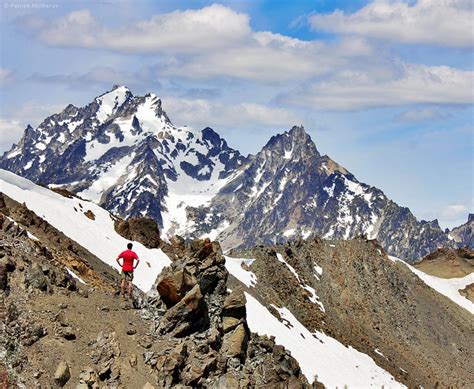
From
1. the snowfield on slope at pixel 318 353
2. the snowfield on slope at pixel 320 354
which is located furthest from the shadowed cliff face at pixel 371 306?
the snowfield on slope at pixel 320 354

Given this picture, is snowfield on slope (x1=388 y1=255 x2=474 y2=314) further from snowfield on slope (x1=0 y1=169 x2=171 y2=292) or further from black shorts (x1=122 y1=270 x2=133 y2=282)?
black shorts (x1=122 y1=270 x2=133 y2=282)

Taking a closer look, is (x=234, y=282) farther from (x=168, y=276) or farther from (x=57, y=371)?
(x=57, y=371)

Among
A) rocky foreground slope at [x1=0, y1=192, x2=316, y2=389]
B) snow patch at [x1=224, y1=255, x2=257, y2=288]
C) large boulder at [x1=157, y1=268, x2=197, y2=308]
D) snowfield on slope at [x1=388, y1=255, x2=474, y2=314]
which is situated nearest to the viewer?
rocky foreground slope at [x1=0, y1=192, x2=316, y2=389]

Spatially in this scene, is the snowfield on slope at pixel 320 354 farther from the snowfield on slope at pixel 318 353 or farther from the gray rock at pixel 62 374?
the gray rock at pixel 62 374

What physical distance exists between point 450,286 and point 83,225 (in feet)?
303

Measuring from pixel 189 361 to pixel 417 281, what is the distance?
98.8 m

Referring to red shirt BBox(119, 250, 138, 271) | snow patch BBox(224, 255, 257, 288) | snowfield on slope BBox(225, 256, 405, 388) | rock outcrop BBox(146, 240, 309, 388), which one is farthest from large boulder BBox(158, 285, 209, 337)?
snow patch BBox(224, 255, 257, 288)

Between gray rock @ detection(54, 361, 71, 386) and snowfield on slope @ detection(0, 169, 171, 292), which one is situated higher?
snowfield on slope @ detection(0, 169, 171, 292)

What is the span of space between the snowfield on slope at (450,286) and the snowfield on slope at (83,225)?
6926 cm

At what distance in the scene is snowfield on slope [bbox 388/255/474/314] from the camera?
426ft

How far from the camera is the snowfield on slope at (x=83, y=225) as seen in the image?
62250 millimetres

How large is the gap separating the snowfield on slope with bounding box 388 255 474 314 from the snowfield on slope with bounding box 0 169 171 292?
69263 millimetres

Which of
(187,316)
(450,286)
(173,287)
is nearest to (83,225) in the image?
(173,287)

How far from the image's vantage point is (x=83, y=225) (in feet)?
219
